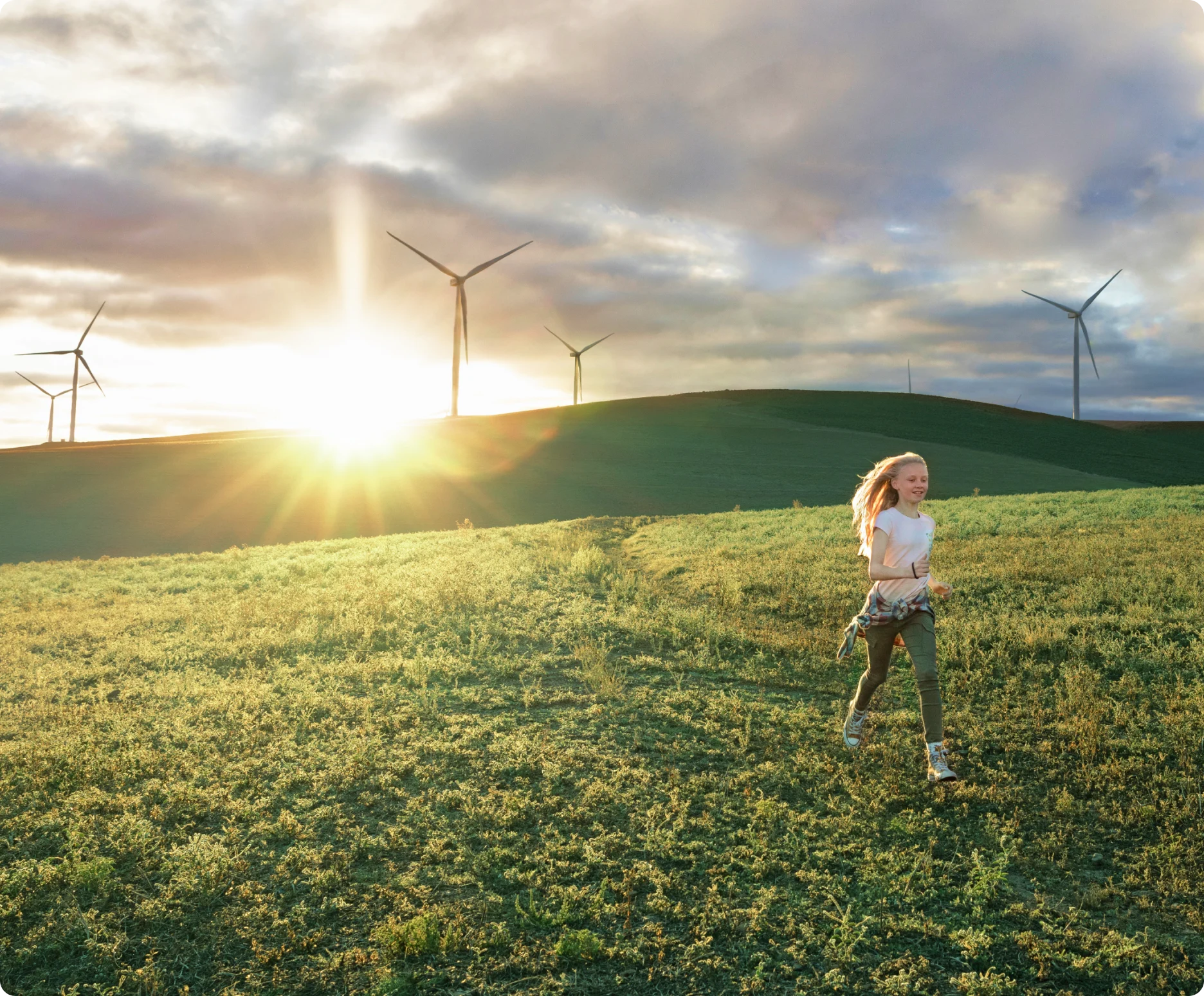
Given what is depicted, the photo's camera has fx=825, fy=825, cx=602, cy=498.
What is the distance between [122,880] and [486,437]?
65979mm

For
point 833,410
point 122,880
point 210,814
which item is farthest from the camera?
point 833,410

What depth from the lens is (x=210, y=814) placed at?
7754 mm

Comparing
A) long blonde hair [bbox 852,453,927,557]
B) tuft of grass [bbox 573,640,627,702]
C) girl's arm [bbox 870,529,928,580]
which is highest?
long blonde hair [bbox 852,453,927,557]

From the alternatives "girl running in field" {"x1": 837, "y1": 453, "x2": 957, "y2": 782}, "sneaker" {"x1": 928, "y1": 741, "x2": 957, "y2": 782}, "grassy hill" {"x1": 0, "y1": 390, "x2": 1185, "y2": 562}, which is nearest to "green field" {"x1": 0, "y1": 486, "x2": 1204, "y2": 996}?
"sneaker" {"x1": 928, "y1": 741, "x2": 957, "y2": 782}

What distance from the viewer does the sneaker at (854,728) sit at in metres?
8.68

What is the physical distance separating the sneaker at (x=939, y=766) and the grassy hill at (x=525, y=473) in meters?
32.5

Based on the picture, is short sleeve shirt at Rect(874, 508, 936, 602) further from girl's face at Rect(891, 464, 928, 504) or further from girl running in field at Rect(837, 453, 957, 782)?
girl's face at Rect(891, 464, 928, 504)

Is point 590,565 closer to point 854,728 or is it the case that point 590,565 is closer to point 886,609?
point 854,728

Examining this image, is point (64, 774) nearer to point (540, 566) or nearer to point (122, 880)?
point (122, 880)

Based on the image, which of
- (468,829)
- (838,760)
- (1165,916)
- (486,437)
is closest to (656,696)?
(838,760)

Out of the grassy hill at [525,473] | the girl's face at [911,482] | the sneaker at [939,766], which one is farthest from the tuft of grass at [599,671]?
the grassy hill at [525,473]

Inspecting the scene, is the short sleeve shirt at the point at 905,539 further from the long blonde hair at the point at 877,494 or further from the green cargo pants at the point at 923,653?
the green cargo pants at the point at 923,653

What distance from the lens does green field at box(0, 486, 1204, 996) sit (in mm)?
5504

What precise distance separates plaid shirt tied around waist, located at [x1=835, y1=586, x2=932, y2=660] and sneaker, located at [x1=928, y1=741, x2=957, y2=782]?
1220mm
